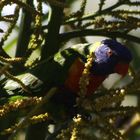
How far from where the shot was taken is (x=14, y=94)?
186 centimetres

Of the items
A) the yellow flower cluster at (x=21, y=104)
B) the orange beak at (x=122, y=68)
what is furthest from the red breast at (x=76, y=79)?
the yellow flower cluster at (x=21, y=104)

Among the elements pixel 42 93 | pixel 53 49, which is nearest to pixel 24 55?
pixel 53 49

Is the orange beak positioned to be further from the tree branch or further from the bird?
the tree branch

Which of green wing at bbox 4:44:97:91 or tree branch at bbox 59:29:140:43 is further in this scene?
green wing at bbox 4:44:97:91

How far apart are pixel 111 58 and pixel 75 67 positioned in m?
0.21

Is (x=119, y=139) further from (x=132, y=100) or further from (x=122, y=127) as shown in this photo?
(x=132, y=100)

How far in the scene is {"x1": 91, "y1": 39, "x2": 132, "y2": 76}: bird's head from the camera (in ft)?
6.64

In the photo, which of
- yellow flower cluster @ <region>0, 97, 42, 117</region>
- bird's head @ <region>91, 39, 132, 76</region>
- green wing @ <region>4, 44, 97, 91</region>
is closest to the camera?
yellow flower cluster @ <region>0, 97, 42, 117</region>

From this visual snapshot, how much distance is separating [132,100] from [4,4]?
222 centimetres

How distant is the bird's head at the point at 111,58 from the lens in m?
2.03

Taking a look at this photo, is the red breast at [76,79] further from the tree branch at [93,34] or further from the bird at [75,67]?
the tree branch at [93,34]

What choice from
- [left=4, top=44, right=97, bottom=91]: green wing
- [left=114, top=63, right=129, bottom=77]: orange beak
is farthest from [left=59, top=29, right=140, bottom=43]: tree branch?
[left=114, top=63, right=129, bottom=77]: orange beak

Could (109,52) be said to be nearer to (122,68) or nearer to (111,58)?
(111,58)

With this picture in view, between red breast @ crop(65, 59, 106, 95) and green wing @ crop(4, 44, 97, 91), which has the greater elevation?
green wing @ crop(4, 44, 97, 91)
